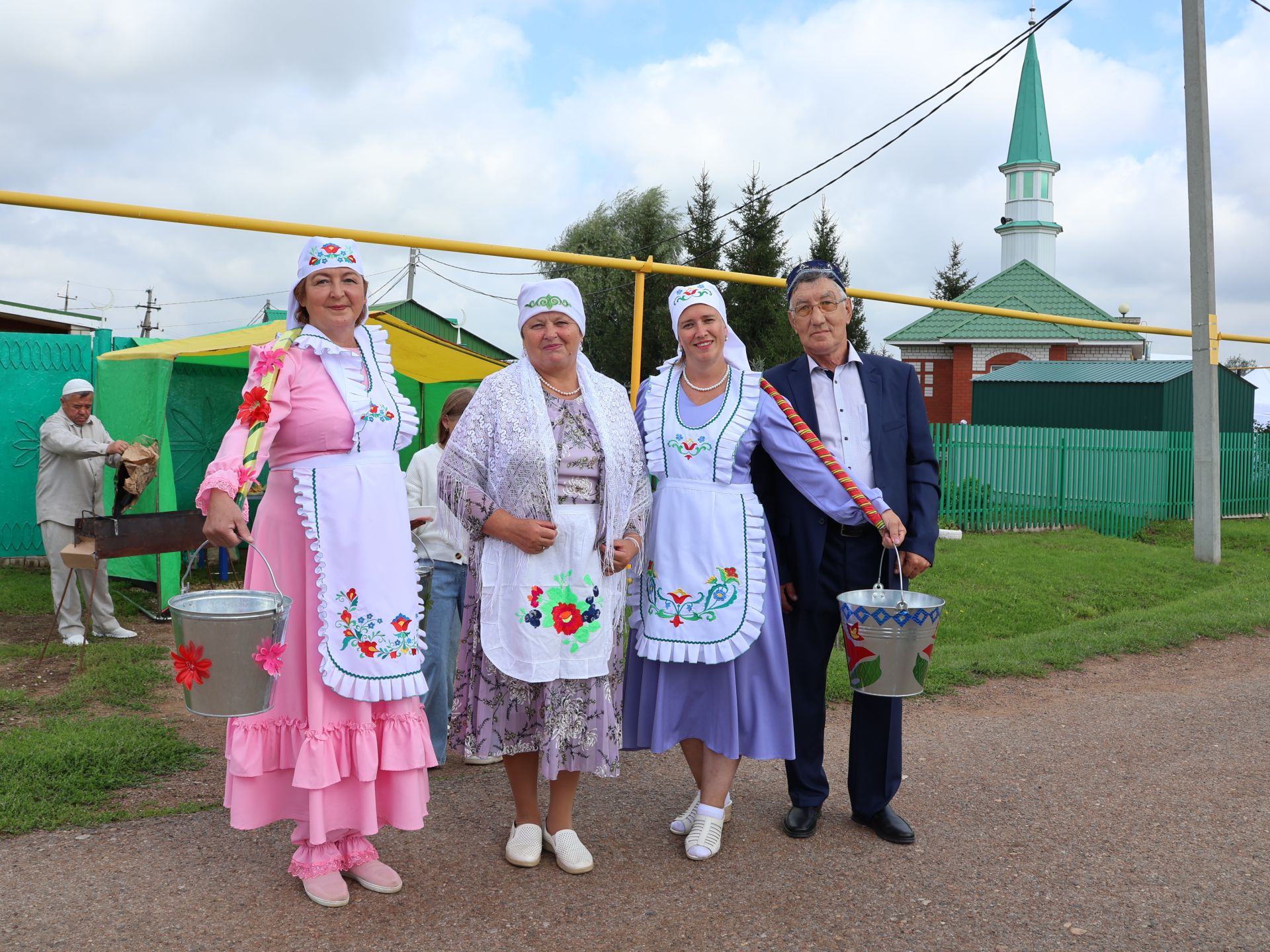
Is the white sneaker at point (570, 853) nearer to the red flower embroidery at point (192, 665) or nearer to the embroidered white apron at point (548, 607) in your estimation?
the embroidered white apron at point (548, 607)

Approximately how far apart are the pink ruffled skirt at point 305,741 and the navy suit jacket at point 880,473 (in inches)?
61.8

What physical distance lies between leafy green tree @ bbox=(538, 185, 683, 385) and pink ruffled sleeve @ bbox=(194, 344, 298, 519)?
2495 centimetres

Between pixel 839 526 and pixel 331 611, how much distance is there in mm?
1855

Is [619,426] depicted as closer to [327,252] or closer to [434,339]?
[327,252]

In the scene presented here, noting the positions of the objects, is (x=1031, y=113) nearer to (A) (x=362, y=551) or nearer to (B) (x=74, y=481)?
(B) (x=74, y=481)

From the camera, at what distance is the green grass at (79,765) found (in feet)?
13.0

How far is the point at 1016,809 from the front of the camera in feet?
14.1

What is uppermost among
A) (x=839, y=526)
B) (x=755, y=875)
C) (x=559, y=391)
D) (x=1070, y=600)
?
(x=559, y=391)

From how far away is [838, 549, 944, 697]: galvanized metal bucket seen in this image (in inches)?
140

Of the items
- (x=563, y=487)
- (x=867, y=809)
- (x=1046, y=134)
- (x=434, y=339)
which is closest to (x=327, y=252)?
(x=563, y=487)

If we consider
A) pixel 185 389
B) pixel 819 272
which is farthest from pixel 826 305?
pixel 185 389

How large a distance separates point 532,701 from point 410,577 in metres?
0.59

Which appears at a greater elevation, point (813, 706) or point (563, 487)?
point (563, 487)

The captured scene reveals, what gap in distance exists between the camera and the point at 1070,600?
31.7 ft
